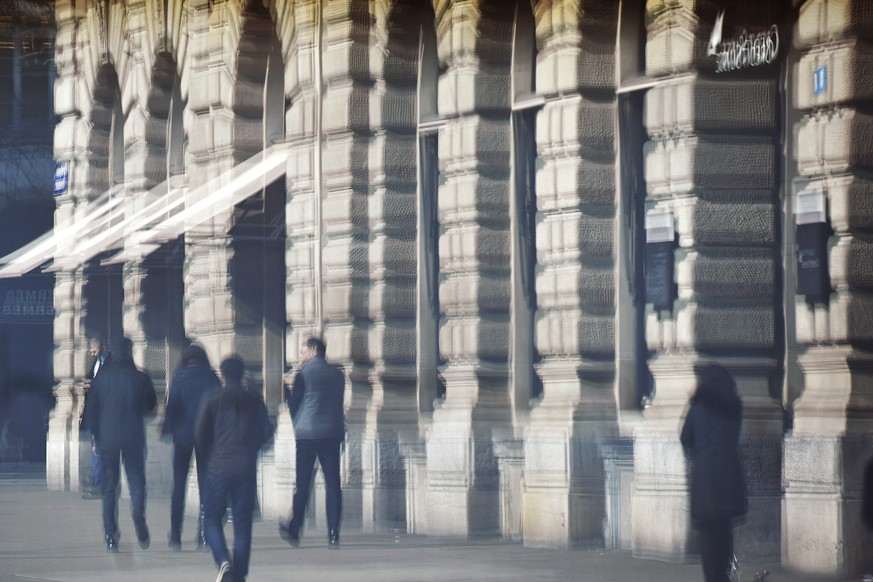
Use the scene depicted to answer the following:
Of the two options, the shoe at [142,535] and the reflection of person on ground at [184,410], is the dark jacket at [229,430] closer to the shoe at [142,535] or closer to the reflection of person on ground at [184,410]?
the reflection of person on ground at [184,410]

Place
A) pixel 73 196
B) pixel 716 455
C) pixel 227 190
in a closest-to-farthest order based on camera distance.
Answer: pixel 716 455 → pixel 227 190 → pixel 73 196

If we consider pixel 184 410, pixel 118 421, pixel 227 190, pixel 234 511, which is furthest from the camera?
pixel 227 190

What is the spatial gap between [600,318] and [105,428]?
→ 14.8 feet

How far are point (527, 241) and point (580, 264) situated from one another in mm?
1659

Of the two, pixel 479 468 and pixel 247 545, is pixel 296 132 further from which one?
pixel 247 545

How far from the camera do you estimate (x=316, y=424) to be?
1950 centimetres

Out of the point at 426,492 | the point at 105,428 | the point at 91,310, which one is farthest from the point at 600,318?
the point at 91,310

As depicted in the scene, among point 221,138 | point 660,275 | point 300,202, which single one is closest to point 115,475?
point 300,202

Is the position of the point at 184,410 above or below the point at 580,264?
below

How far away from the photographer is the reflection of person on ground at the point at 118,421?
1945 cm

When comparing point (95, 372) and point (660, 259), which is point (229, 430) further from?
point (95, 372)

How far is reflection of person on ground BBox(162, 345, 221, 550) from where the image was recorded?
18.3 metres

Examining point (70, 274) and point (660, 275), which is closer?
point (660, 275)

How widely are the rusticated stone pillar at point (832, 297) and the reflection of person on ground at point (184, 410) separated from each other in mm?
4762
